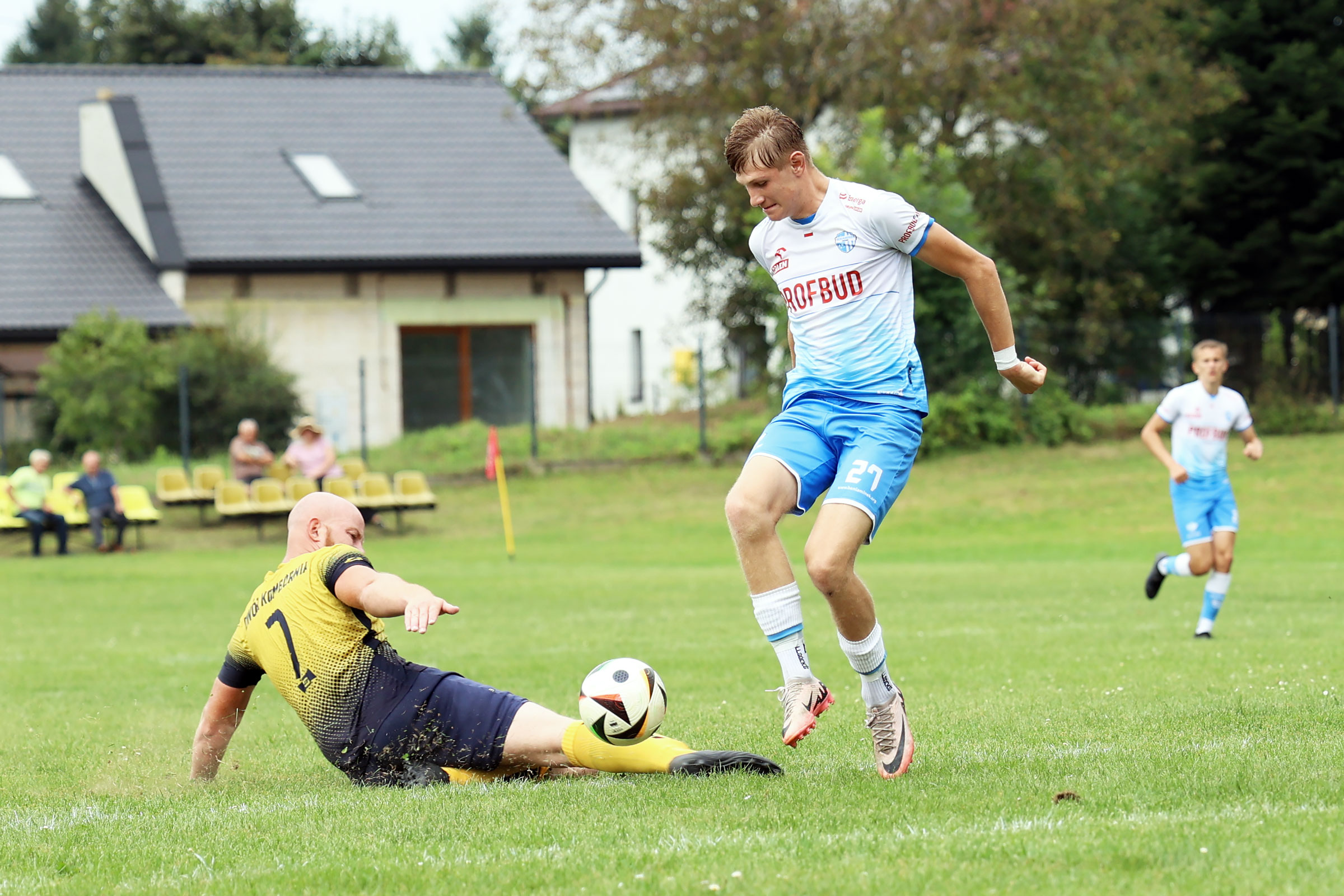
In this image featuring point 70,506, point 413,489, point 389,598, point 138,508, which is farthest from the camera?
point 413,489

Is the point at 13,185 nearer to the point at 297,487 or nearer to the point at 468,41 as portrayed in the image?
the point at 297,487

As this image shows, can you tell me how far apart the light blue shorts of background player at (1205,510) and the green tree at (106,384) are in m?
20.9

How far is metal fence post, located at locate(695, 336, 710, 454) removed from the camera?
3023 cm

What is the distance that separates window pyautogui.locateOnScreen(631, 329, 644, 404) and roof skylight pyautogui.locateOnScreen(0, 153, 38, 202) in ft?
65.7

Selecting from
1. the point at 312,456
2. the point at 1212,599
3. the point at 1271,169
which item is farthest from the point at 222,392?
the point at 1271,169

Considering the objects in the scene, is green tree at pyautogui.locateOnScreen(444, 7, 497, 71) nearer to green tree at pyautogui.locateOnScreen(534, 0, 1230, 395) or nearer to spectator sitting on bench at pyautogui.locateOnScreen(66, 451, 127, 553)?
green tree at pyautogui.locateOnScreen(534, 0, 1230, 395)

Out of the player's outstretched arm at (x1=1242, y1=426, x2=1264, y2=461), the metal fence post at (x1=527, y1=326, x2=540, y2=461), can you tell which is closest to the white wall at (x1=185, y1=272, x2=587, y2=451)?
the metal fence post at (x1=527, y1=326, x2=540, y2=461)

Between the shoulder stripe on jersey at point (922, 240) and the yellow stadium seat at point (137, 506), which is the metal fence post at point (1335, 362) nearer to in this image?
the yellow stadium seat at point (137, 506)

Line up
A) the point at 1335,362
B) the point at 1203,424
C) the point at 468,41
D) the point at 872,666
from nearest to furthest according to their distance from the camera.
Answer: the point at 872,666 → the point at 1203,424 → the point at 1335,362 → the point at 468,41

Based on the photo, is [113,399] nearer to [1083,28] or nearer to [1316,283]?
[1083,28]

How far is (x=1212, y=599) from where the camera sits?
11.5 m

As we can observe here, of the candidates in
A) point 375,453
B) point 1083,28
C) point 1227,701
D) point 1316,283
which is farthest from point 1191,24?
point 1227,701

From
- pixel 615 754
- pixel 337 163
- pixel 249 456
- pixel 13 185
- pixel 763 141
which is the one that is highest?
pixel 337 163

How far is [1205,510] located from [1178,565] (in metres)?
0.52
